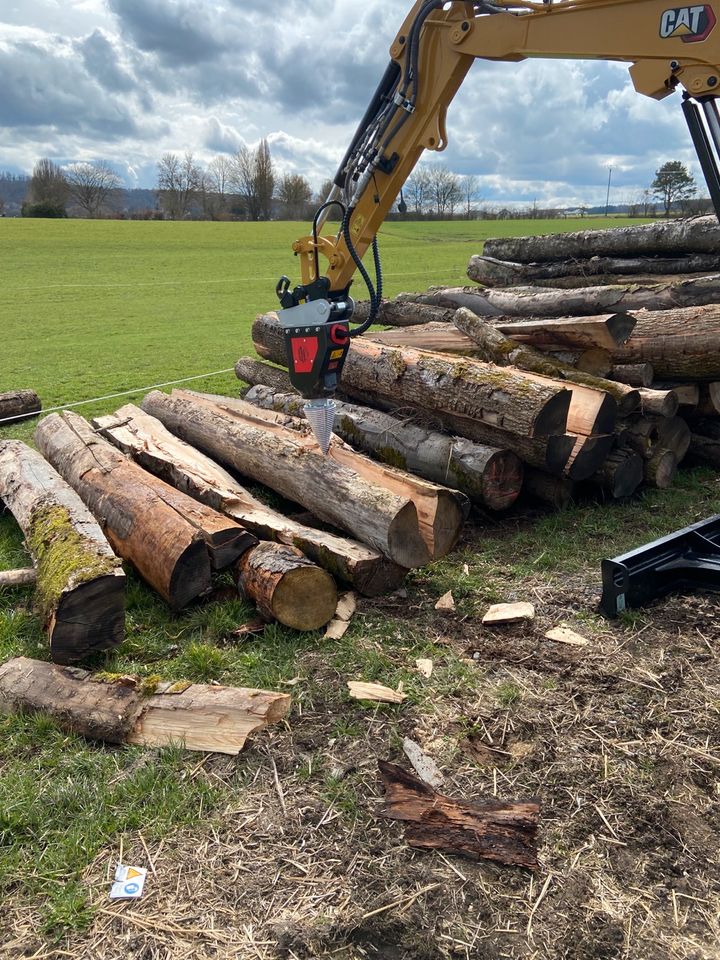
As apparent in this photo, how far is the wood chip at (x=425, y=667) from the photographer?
397cm

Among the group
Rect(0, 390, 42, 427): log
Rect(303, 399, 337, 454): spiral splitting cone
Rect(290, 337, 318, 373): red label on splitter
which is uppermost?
Rect(290, 337, 318, 373): red label on splitter

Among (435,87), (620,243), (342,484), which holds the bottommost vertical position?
(342,484)

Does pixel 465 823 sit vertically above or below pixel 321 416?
below

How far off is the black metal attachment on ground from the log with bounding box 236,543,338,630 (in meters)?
1.59

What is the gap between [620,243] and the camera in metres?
9.15

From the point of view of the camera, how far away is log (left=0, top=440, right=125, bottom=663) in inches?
159

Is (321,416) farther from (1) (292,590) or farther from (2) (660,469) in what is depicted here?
(2) (660,469)

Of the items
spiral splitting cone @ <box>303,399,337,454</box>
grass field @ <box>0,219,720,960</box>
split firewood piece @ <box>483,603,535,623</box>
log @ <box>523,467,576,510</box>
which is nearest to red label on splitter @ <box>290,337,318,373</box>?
spiral splitting cone @ <box>303,399,337,454</box>

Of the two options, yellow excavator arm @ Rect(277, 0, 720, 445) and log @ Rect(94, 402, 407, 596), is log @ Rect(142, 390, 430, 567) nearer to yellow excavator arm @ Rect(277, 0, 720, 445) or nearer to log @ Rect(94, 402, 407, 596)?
log @ Rect(94, 402, 407, 596)

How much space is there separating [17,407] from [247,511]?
5.61 meters

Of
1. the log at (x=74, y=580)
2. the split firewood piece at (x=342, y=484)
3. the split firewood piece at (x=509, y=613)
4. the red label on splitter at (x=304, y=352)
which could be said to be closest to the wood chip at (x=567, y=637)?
the split firewood piece at (x=509, y=613)

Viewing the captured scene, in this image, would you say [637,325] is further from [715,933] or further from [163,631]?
[715,933]

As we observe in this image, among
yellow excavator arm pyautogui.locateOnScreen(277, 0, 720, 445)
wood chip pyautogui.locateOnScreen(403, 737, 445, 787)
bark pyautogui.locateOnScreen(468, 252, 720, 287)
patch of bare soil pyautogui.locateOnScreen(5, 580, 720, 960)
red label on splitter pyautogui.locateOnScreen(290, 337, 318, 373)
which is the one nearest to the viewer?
patch of bare soil pyautogui.locateOnScreen(5, 580, 720, 960)

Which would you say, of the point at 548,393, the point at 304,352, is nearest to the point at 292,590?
the point at 304,352
